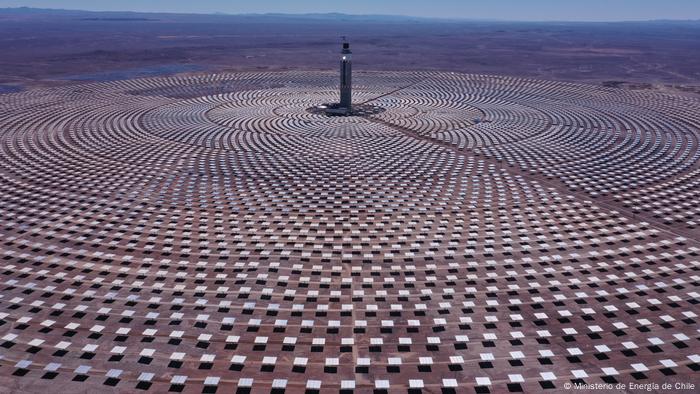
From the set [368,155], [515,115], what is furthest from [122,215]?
[515,115]

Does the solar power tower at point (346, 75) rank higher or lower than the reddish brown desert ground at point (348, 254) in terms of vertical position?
higher

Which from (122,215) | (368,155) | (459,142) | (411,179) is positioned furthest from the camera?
(459,142)

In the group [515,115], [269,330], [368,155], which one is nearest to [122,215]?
[269,330]

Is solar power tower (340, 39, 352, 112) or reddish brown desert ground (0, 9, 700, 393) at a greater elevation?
solar power tower (340, 39, 352, 112)

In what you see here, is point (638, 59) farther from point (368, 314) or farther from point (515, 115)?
point (368, 314)

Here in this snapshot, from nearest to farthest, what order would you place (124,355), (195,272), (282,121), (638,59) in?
(124,355) < (195,272) < (282,121) < (638,59)

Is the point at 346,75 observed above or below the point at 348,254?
above

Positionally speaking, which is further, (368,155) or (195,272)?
(368,155)

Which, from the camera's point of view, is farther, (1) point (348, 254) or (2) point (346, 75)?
(2) point (346, 75)

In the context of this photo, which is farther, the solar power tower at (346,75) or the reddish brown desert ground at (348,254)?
the solar power tower at (346,75)

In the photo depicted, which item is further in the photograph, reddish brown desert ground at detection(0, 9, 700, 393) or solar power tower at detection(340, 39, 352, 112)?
solar power tower at detection(340, 39, 352, 112)
